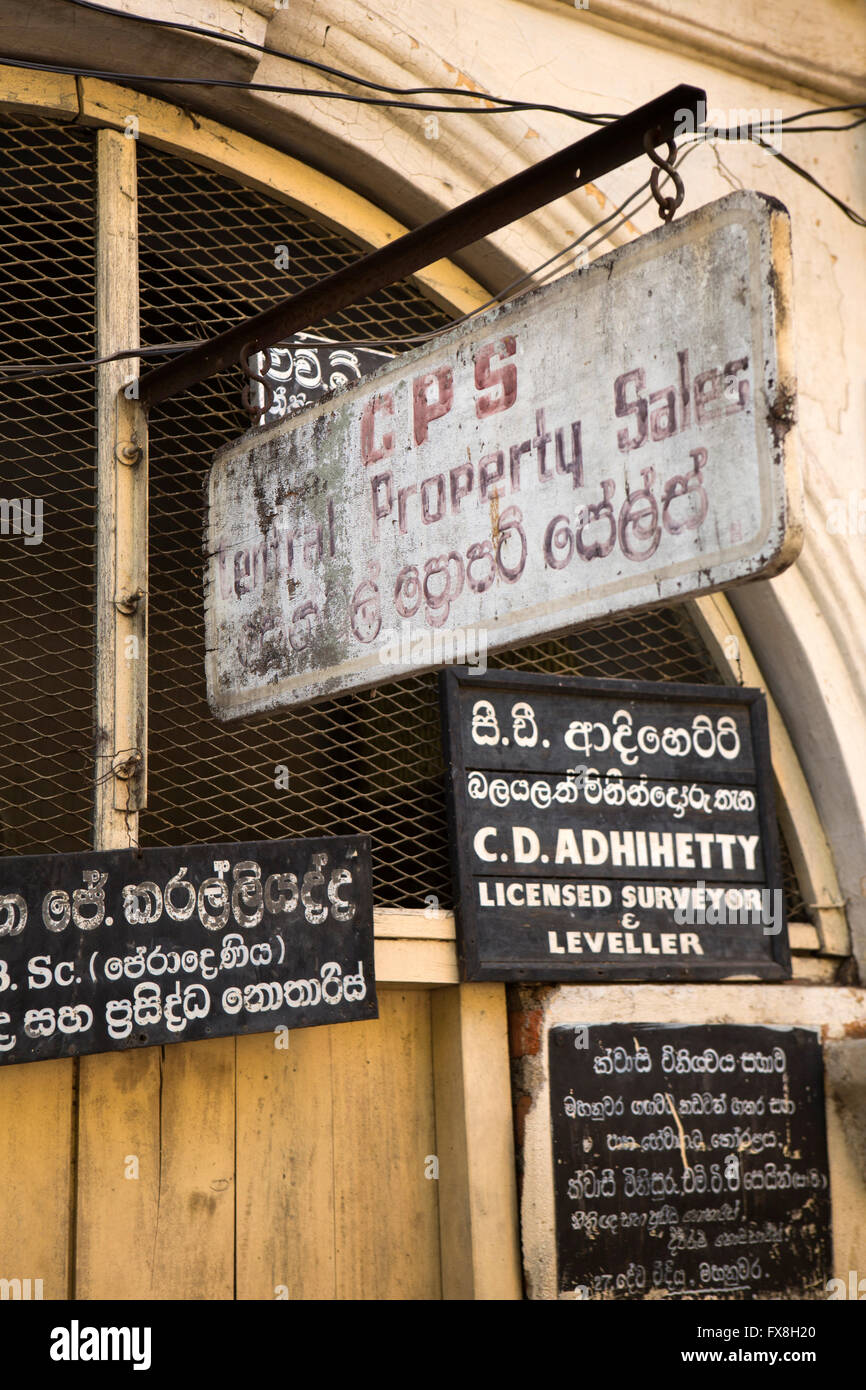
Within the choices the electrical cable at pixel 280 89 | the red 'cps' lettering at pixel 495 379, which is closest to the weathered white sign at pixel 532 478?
the red 'cps' lettering at pixel 495 379

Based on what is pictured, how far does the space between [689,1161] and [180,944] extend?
1.80 metres

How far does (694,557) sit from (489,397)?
0.62 meters

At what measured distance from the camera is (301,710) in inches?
167

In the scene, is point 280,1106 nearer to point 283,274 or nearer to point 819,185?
point 283,274

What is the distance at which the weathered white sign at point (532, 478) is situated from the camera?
7.46 feet

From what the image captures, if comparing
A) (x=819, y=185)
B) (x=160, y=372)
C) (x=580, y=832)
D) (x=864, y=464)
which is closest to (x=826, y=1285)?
(x=580, y=832)

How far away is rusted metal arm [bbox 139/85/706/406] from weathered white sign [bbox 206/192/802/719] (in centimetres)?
25

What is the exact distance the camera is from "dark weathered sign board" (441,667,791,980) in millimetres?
4270

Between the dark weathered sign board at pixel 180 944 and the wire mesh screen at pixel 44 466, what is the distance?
33 cm

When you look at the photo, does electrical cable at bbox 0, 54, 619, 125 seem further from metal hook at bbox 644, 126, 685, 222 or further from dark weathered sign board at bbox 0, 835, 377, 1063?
dark weathered sign board at bbox 0, 835, 377, 1063

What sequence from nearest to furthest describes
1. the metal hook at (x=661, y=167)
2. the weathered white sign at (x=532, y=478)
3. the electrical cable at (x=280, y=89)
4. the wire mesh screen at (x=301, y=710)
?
the weathered white sign at (x=532, y=478) < the metal hook at (x=661, y=167) < the electrical cable at (x=280, y=89) < the wire mesh screen at (x=301, y=710)

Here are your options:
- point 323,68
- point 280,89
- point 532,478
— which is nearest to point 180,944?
point 532,478

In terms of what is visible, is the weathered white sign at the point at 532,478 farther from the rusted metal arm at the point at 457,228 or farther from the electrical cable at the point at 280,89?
the electrical cable at the point at 280,89

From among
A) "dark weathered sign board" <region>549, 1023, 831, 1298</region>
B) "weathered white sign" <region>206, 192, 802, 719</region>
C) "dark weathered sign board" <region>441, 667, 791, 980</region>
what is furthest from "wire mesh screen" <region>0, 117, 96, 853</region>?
"dark weathered sign board" <region>549, 1023, 831, 1298</region>
